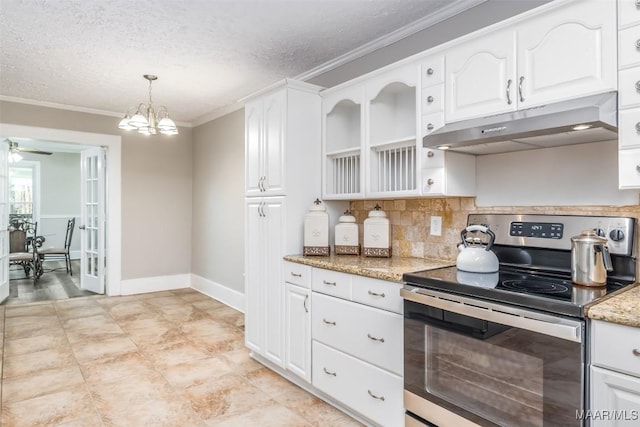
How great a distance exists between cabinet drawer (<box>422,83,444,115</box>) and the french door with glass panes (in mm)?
4573

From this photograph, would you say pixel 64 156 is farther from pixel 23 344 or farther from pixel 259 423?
pixel 259 423


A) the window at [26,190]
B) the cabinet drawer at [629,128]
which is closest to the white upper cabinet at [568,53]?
the cabinet drawer at [629,128]

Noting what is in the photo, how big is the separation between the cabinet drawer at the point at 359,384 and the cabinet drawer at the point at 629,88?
1.54 m

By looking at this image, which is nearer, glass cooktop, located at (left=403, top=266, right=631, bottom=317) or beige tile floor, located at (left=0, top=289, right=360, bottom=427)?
glass cooktop, located at (left=403, top=266, right=631, bottom=317)

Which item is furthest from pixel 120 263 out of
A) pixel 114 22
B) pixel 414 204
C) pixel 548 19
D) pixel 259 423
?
pixel 548 19

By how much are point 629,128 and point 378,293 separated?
128 cm

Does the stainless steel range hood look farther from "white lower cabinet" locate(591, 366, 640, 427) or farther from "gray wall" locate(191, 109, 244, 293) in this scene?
"gray wall" locate(191, 109, 244, 293)

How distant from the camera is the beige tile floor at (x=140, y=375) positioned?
89.7 inches

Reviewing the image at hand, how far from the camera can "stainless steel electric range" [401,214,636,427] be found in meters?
1.35

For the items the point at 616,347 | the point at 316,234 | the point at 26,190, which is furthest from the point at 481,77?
the point at 26,190

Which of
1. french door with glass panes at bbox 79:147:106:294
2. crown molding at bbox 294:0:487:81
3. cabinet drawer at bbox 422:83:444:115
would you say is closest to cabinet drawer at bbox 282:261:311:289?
cabinet drawer at bbox 422:83:444:115

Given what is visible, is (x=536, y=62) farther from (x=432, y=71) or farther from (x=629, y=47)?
(x=432, y=71)

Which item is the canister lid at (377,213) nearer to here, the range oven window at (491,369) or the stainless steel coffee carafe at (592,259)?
the range oven window at (491,369)

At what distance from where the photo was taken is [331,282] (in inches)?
92.3
